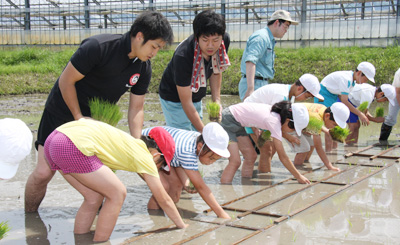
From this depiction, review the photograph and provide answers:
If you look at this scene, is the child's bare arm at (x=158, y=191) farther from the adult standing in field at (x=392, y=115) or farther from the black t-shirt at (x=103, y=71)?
the adult standing in field at (x=392, y=115)

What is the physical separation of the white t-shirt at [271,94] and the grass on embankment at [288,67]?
7311 mm

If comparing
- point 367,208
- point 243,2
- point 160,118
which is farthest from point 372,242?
point 243,2

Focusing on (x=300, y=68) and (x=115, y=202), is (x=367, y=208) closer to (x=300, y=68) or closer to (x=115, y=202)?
(x=115, y=202)

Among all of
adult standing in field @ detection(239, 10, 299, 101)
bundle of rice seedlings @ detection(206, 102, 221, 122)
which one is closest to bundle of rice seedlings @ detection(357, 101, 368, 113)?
adult standing in field @ detection(239, 10, 299, 101)

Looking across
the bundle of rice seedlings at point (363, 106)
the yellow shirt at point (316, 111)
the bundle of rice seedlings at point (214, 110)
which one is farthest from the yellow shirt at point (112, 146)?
the bundle of rice seedlings at point (363, 106)

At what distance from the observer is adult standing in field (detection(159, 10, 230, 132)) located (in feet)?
15.1

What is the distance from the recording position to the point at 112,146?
3529 millimetres

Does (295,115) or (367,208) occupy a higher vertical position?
(295,115)

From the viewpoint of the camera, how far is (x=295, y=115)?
5043 mm

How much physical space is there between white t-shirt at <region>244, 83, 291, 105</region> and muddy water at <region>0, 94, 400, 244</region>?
0.94 meters

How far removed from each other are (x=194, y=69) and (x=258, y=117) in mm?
984

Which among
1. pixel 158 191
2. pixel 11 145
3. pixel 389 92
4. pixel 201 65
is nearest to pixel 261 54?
pixel 201 65

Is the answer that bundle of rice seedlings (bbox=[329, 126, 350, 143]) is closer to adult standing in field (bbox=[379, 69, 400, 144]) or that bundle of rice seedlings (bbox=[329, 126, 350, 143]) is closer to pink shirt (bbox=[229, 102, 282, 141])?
pink shirt (bbox=[229, 102, 282, 141])

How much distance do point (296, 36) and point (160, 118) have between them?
8.65 metres
